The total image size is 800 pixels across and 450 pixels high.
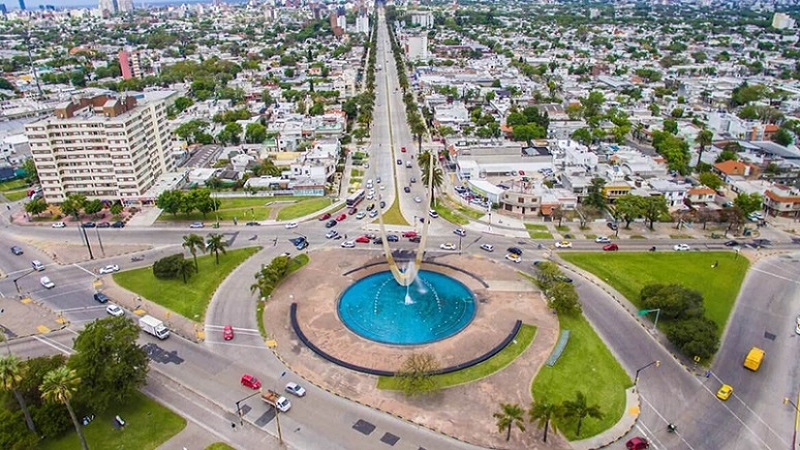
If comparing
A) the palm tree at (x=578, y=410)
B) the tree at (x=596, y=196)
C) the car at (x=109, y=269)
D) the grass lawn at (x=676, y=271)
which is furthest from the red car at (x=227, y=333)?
the tree at (x=596, y=196)

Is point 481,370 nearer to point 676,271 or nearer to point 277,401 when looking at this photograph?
point 277,401

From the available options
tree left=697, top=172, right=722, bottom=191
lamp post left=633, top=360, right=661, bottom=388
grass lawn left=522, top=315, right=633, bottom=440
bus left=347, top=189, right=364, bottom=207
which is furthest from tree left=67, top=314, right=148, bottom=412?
tree left=697, top=172, right=722, bottom=191

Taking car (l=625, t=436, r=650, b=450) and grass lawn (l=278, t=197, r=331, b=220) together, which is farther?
grass lawn (l=278, t=197, r=331, b=220)

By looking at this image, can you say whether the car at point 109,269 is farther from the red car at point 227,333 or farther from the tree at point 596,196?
the tree at point 596,196

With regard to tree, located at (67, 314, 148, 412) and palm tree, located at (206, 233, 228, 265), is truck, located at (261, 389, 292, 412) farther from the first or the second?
palm tree, located at (206, 233, 228, 265)

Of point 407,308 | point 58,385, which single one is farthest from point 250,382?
point 407,308

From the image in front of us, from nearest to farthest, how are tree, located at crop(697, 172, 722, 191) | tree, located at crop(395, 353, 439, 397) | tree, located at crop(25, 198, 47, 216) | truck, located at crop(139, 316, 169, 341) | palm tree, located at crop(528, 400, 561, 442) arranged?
palm tree, located at crop(528, 400, 561, 442) < tree, located at crop(395, 353, 439, 397) < truck, located at crop(139, 316, 169, 341) < tree, located at crop(25, 198, 47, 216) < tree, located at crop(697, 172, 722, 191)
